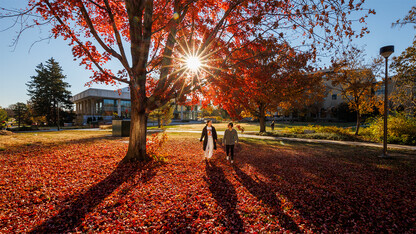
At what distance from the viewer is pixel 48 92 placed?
40.2 metres

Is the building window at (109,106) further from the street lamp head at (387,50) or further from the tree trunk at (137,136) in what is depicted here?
the street lamp head at (387,50)

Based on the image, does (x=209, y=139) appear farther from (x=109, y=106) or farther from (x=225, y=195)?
(x=109, y=106)

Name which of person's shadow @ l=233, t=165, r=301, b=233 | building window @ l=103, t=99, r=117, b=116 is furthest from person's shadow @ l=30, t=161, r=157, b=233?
building window @ l=103, t=99, r=117, b=116

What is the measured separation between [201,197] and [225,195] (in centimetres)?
66

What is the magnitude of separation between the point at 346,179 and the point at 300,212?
11.2 ft

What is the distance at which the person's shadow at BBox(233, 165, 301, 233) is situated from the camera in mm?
3350

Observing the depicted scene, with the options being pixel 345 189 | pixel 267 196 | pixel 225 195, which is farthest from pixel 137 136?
pixel 345 189

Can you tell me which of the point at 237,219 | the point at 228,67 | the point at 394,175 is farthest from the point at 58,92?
the point at 394,175

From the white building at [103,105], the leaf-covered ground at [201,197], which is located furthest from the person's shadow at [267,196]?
the white building at [103,105]

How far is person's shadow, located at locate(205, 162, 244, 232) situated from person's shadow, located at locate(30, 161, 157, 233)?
2.17m

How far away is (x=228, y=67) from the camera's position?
24.4 ft

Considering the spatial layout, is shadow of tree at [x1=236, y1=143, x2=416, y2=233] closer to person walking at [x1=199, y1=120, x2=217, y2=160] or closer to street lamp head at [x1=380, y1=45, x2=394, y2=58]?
person walking at [x1=199, y1=120, x2=217, y2=160]

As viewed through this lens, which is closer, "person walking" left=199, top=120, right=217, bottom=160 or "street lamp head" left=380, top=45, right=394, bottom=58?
"person walking" left=199, top=120, right=217, bottom=160

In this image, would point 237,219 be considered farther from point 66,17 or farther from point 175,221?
point 66,17
